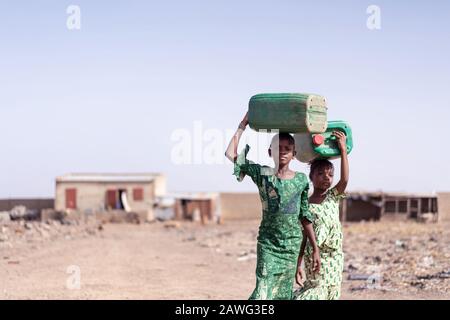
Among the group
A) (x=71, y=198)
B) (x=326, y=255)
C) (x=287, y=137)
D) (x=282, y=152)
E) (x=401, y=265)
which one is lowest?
(x=71, y=198)

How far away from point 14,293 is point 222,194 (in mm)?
29697

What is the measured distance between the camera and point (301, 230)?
212 inches

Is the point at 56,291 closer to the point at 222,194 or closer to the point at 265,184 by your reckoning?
the point at 265,184

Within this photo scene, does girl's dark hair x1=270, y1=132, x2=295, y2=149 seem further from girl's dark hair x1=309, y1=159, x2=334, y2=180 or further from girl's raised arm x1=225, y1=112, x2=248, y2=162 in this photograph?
girl's dark hair x1=309, y1=159, x2=334, y2=180

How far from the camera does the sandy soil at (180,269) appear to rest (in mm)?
10344

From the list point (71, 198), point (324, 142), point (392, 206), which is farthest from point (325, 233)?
point (71, 198)

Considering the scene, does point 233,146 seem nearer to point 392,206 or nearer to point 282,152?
point 282,152

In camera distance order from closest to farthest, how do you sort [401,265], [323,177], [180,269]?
[323,177] → [401,265] → [180,269]

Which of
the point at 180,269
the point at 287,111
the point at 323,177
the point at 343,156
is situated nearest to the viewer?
the point at 287,111

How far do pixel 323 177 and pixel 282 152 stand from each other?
2.14 feet

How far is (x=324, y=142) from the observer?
224 inches

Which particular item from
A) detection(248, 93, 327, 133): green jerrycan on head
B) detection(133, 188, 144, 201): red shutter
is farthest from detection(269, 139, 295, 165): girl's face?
detection(133, 188, 144, 201): red shutter

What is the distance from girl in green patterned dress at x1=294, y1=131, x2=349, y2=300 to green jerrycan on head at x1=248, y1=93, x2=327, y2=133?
1.67 feet

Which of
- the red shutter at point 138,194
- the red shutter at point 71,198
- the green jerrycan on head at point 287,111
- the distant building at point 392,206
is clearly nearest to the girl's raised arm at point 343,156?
the green jerrycan on head at point 287,111
